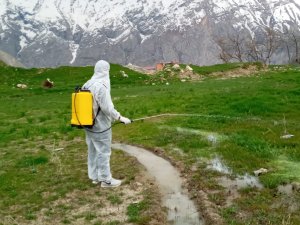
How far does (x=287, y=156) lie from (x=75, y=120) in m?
6.71

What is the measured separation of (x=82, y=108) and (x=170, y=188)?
325 centimetres

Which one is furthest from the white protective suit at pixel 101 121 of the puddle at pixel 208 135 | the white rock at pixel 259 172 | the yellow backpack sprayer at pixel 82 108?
the puddle at pixel 208 135

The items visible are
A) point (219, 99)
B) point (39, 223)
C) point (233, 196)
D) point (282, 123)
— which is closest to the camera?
point (39, 223)

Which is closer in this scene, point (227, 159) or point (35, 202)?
point (35, 202)

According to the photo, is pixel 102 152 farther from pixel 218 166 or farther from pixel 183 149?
pixel 183 149

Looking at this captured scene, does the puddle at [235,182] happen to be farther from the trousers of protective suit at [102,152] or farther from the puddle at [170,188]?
the trousers of protective suit at [102,152]

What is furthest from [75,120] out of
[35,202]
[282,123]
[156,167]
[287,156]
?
[282,123]

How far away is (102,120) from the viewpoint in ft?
46.8

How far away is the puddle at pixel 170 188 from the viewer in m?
11.6

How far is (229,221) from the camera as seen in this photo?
35.7ft

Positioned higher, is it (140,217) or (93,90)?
(93,90)

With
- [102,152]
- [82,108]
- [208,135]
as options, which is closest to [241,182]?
[102,152]

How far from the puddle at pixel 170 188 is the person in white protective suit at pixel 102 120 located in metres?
1.47

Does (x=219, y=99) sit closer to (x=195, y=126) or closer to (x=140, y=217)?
(x=195, y=126)
